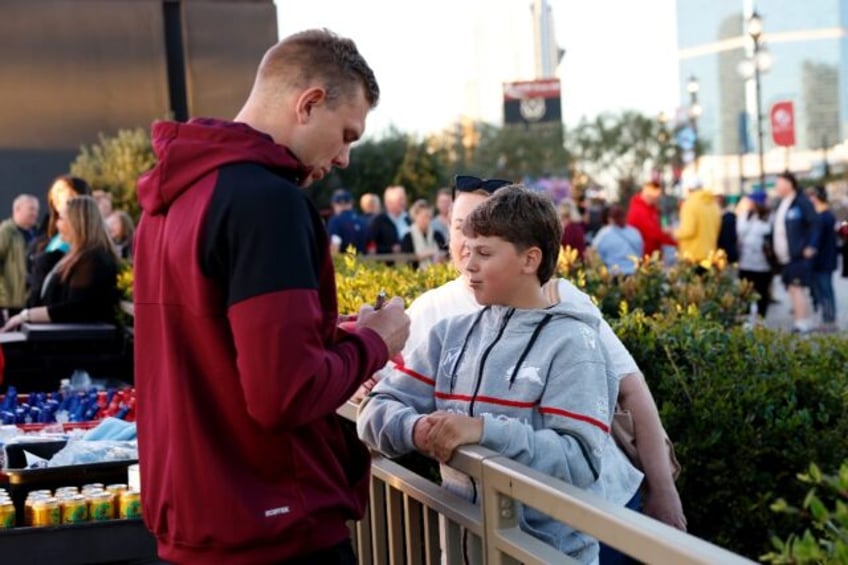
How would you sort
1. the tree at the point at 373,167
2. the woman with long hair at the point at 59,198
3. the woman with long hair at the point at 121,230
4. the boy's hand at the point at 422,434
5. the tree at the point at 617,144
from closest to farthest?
the boy's hand at the point at 422,434 < the woman with long hair at the point at 59,198 < the woman with long hair at the point at 121,230 < the tree at the point at 373,167 < the tree at the point at 617,144

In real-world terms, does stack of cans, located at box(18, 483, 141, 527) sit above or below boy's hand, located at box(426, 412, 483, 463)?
below

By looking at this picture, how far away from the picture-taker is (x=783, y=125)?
44.6 metres

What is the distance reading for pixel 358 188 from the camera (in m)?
34.6

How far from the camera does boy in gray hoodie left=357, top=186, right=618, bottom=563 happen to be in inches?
116

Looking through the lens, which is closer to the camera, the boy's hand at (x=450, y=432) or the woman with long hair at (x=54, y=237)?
the boy's hand at (x=450, y=432)

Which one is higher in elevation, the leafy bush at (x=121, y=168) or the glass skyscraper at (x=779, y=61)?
the glass skyscraper at (x=779, y=61)

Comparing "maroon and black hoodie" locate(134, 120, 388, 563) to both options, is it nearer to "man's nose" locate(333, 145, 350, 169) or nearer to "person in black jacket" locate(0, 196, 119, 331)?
"man's nose" locate(333, 145, 350, 169)

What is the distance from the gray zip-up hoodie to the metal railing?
11 centimetres

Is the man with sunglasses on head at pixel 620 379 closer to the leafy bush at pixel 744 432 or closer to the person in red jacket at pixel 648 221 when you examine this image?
the leafy bush at pixel 744 432

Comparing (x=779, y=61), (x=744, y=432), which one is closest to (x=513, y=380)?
(x=744, y=432)

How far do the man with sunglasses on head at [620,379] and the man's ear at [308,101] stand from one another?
38.6 inches

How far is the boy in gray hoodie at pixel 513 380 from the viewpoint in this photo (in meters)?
2.96

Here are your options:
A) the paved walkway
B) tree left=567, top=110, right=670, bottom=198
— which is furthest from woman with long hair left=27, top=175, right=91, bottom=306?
tree left=567, top=110, right=670, bottom=198

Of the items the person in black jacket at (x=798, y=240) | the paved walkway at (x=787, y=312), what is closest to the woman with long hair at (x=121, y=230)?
the paved walkway at (x=787, y=312)
